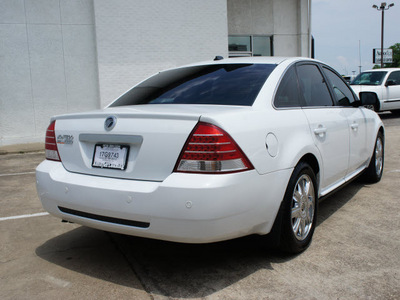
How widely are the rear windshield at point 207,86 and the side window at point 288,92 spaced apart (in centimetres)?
16

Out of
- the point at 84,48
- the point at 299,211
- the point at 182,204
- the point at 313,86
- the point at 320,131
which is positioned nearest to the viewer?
the point at 182,204

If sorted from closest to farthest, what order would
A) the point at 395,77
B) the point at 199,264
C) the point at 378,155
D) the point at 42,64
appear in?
the point at 199,264, the point at 378,155, the point at 42,64, the point at 395,77

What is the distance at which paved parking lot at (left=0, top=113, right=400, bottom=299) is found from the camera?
110 inches

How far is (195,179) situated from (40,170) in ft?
4.56

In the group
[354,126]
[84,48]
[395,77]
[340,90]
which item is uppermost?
[84,48]

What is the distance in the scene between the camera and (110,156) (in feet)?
9.62

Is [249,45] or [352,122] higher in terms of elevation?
[249,45]

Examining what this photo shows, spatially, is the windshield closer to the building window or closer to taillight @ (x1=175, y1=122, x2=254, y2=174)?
the building window

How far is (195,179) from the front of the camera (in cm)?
259

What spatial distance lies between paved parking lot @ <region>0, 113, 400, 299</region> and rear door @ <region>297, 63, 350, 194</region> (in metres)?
0.51

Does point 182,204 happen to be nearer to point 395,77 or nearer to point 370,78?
point 370,78

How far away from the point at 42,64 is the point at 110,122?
10393 mm

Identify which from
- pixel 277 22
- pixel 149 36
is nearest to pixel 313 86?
pixel 149 36

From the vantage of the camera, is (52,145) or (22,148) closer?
(52,145)
